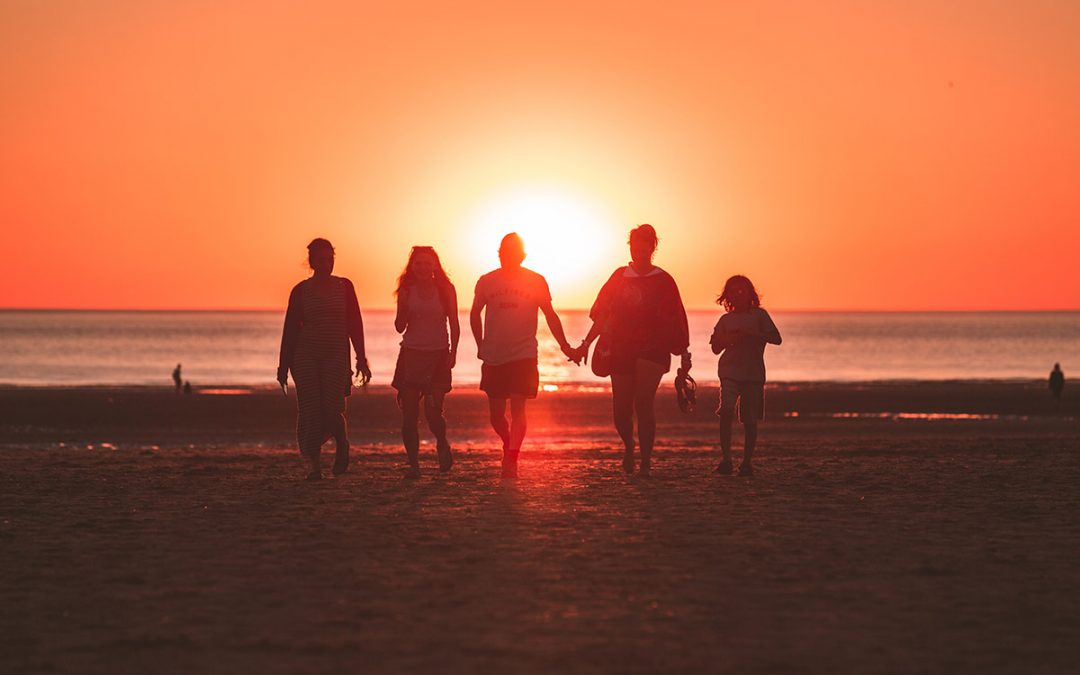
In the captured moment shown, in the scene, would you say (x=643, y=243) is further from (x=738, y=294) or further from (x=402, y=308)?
(x=402, y=308)

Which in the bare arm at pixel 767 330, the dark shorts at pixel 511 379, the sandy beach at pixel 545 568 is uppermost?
the bare arm at pixel 767 330

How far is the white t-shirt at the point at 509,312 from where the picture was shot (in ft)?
37.2

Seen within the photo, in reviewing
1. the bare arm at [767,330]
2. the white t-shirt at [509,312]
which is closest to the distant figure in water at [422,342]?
the white t-shirt at [509,312]

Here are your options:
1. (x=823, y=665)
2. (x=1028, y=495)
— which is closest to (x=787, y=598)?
(x=823, y=665)

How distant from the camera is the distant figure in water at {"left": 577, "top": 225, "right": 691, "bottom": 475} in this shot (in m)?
11.3

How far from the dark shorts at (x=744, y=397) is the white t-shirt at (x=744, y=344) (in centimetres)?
6

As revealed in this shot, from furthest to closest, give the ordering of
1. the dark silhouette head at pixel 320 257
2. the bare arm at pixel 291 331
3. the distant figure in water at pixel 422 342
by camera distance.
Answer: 1. the distant figure in water at pixel 422 342
2. the dark silhouette head at pixel 320 257
3. the bare arm at pixel 291 331

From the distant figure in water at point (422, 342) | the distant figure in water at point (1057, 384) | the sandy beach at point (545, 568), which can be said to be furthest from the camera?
the distant figure in water at point (1057, 384)

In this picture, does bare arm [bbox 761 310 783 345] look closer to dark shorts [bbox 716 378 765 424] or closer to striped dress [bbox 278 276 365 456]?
dark shorts [bbox 716 378 765 424]

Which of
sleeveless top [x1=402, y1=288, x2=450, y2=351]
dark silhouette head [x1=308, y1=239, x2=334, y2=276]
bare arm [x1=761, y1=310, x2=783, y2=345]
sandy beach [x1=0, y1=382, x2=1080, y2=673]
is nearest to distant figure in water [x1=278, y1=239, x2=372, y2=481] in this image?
dark silhouette head [x1=308, y1=239, x2=334, y2=276]

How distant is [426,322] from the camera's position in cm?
→ 1158

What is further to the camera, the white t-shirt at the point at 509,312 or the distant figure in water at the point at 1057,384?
the distant figure in water at the point at 1057,384

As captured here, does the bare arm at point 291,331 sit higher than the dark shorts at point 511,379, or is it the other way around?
the bare arm at point 291,331

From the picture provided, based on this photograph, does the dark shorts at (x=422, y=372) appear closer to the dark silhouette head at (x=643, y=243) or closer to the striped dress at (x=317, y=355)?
the striped dress at (x=317, y=355)
